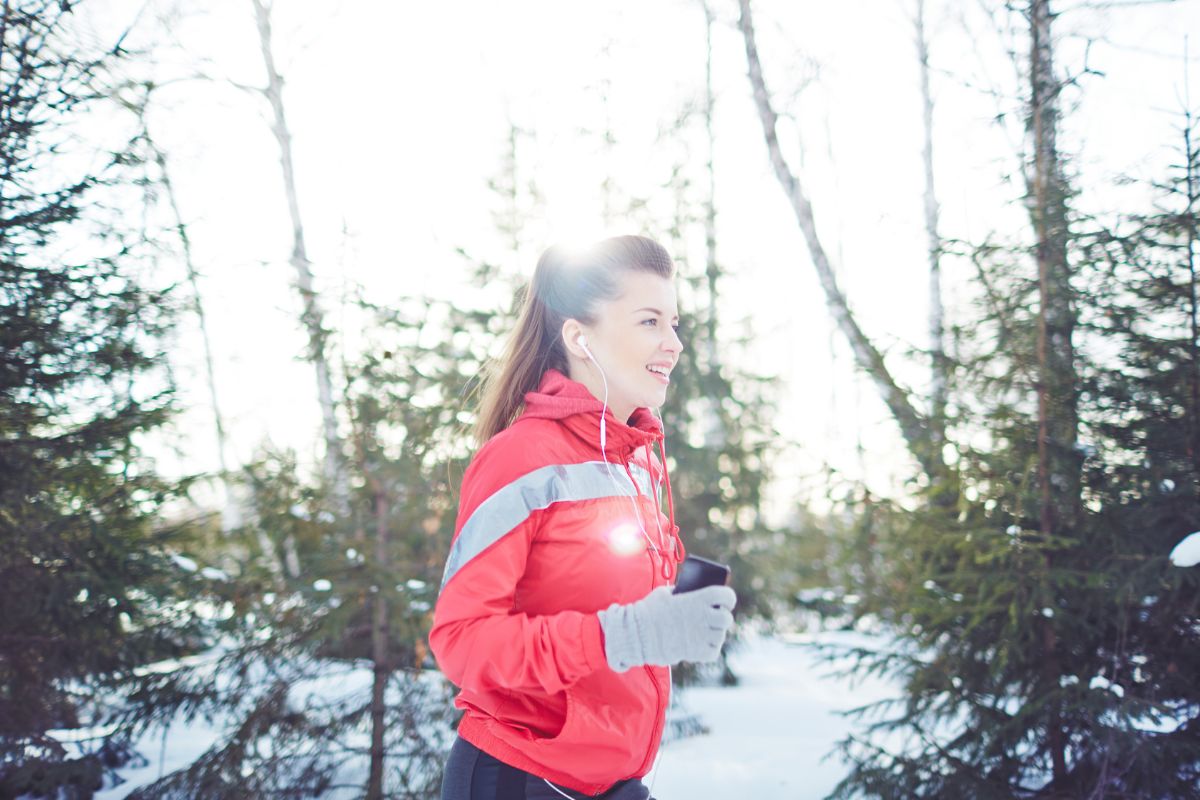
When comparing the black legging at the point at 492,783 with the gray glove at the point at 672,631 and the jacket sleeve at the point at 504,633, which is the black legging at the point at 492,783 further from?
the gray glove at the point at 672,631

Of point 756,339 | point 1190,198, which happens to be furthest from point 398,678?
point 756,339

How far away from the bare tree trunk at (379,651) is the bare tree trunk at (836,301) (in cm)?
291

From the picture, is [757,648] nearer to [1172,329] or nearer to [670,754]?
[670,754]

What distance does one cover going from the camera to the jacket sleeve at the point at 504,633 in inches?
62.8

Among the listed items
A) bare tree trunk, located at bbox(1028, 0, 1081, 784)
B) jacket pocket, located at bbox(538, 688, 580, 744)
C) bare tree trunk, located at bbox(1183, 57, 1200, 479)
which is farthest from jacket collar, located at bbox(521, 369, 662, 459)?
bare tree trunk, located at bbox(1183, 57, 1200, 479)

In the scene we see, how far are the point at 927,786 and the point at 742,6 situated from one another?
495cm

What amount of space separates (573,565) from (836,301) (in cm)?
324

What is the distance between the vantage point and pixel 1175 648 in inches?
147

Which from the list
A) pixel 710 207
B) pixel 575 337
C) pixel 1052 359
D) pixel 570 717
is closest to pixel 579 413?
pixel 575 337

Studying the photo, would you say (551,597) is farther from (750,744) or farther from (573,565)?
(750,744)

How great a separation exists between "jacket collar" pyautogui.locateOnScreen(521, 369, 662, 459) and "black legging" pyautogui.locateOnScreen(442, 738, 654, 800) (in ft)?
2.59

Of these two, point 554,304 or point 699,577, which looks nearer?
point 699,577

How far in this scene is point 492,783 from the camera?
6.13 feet

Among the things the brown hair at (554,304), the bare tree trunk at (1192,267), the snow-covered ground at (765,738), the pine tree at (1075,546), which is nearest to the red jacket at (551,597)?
the brown hair at (554,304)
